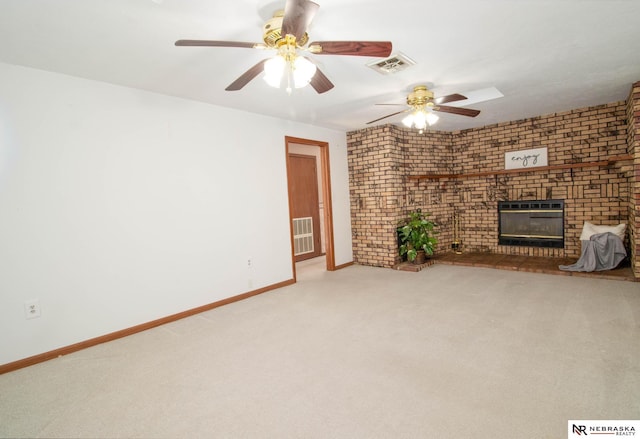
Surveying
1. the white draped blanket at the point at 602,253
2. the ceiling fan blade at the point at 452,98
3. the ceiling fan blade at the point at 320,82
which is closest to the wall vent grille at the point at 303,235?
the ceiling fan blade at the point at 452,98

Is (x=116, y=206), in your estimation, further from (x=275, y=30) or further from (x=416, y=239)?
(x=416, y=239)

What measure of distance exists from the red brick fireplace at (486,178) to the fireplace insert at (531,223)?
0.28 ft

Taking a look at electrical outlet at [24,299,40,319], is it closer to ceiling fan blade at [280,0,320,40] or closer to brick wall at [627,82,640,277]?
ceiling fan blade at [280,0,320,40]

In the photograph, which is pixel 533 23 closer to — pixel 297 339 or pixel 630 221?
pixel 297 339

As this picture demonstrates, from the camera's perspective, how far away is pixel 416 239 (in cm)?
507

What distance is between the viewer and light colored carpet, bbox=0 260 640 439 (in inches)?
68.2

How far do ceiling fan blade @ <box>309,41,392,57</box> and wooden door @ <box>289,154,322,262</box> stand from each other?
4.29 metres

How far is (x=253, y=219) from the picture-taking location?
4113 millimetres

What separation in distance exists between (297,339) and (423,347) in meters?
1.02

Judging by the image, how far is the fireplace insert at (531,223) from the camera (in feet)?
16.5

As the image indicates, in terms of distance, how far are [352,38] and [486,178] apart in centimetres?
430

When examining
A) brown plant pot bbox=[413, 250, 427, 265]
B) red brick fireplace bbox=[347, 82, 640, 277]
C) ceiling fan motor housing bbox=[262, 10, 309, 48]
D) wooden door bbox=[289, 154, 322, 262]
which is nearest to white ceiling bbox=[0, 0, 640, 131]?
ceiling fan motor housing bbox=[262, 10, 309, 48]

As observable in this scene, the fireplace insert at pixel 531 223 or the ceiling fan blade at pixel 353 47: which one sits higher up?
the ceiling fan blade at pixel 353 47

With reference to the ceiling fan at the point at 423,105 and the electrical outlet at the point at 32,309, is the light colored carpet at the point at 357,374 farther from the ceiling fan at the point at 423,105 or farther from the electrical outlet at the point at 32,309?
the ceiling fan at the point at 423,105
